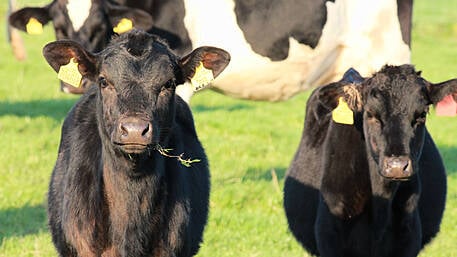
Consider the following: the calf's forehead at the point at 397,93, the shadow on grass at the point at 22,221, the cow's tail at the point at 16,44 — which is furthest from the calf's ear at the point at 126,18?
the cow's tail at the point at 16,44

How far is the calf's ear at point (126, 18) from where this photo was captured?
900 centimetres

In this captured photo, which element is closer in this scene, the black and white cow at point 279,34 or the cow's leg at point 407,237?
the cow's leg at point 407,237

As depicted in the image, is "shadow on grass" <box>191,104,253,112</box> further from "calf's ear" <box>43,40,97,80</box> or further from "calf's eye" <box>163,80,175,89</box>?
"calf's eye" <box>163,80,175,89</box>

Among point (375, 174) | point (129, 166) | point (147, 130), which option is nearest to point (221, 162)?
point (375, 174)

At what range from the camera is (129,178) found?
5789mm

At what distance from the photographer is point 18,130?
1322cm

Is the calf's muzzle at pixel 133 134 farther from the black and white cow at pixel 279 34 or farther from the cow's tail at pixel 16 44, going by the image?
the cow's tail at pixel 16 44

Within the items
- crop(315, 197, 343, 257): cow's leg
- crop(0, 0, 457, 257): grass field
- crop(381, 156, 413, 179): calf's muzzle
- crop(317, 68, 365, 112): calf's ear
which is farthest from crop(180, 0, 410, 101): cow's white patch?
crop(381, 156, 413, 179): calf's muzzle

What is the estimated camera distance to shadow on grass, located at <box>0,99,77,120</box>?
14.7 metres

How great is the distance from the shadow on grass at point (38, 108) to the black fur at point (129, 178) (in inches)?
340

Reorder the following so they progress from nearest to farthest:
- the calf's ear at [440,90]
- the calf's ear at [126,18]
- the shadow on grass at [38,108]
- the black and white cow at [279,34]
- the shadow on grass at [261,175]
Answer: the calf's ear at [440,90] → the calf's ear at [126,18] → the black and white cow at [279,34] → the shadow on grass at [261,175] → the shadow on grass at [38,108]

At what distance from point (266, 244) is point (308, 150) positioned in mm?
953

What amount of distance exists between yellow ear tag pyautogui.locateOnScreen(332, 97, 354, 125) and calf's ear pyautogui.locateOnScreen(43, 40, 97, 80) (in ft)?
5.52

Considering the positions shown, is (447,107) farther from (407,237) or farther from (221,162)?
(221,162)
